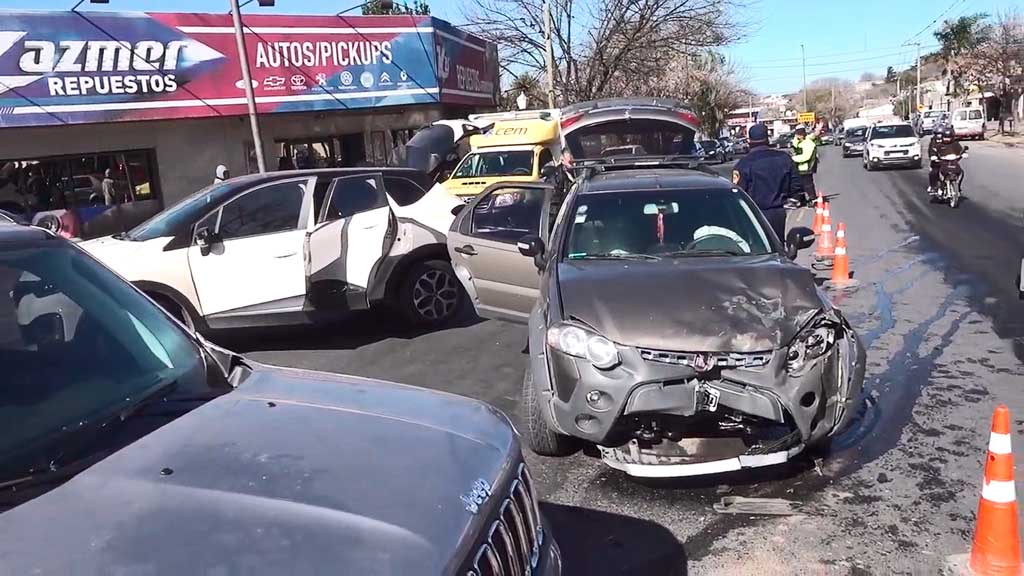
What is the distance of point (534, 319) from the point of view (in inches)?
200

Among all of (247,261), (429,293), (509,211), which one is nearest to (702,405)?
(509,211)

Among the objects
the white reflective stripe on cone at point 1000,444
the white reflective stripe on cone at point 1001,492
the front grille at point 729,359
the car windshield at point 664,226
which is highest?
the car windshield at point 664,226

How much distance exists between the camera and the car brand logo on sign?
6.91ft

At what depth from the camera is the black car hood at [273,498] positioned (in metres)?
1.69

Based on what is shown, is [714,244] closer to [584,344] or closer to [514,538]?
[584,344]

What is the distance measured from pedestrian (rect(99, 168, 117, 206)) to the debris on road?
1653cm

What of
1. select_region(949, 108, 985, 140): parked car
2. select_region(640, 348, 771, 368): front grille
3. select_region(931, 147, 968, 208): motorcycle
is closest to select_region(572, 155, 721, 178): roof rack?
select_region(640, 348, 771, 368): front grille

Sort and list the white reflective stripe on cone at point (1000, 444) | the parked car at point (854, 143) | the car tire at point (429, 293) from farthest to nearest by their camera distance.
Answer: the parked car at point (854, 143) → the car tire at point (429, 293) → the white reflective stripe on cone at point (1000, 444)

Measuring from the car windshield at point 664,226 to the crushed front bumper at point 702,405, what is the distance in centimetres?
115

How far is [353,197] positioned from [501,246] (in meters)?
1.86

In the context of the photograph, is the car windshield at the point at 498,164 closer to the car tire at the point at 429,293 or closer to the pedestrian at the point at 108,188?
the pedestrian at the point at 108,188

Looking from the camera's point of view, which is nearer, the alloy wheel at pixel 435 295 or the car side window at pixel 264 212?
the car side window at pixel 264 212

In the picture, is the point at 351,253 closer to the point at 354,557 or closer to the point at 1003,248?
the point at 354,557

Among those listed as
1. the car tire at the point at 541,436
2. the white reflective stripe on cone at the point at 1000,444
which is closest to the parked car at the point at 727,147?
the car tire at the point at 541,436
